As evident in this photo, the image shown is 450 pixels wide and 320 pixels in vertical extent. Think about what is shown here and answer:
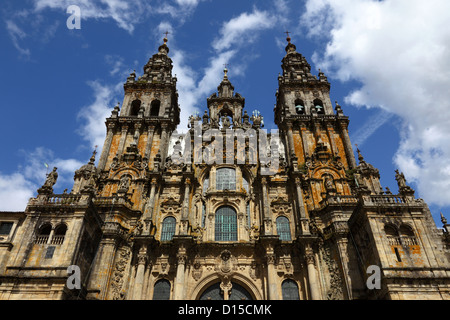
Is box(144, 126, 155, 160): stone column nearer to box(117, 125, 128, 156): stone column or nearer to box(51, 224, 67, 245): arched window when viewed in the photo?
box(117, 125, 128, 156): stone column

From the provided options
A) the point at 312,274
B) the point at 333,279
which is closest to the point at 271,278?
the point at 312,274

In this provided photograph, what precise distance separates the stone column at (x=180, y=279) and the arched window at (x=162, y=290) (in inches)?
41.3

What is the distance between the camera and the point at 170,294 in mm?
21500

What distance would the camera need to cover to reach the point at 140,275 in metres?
21.0

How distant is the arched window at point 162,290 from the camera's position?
21.6 meters

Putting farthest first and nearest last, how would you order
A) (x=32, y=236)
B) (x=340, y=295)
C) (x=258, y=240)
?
(x=258, y=240) < (x=340, y=295) < (x=32, y=236)

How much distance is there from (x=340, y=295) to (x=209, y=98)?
73.9ft

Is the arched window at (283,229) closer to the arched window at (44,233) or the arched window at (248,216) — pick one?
the arched window at (248,216)

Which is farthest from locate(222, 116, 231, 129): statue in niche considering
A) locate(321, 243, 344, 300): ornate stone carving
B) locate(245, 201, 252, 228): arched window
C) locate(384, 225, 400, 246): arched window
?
locate(384, 225, 400, 246): arched window

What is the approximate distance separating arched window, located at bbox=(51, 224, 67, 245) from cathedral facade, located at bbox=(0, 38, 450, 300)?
0.06 metres

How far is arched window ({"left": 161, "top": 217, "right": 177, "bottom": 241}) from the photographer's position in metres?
24.2

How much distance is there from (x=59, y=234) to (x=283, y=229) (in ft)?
50.4

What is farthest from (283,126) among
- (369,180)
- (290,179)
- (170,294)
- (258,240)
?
(170,294)
